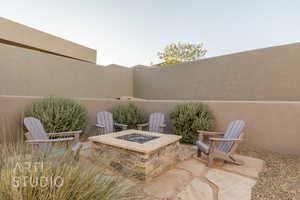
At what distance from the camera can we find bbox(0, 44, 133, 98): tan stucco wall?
5.04 metres

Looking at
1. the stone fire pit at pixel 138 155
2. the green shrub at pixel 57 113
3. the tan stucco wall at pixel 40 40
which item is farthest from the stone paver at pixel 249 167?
the tan stucco wall at pixel 40 40

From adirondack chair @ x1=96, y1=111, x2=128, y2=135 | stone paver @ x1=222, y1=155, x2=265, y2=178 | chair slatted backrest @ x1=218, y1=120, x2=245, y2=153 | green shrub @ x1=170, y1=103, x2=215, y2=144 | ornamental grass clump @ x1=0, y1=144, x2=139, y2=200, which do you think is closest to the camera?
ornamental grass clump @ x1=0, y1=144, x2=139, y2=200

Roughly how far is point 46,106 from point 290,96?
26.1 ft

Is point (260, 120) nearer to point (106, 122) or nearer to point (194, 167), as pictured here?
point (194, 167)

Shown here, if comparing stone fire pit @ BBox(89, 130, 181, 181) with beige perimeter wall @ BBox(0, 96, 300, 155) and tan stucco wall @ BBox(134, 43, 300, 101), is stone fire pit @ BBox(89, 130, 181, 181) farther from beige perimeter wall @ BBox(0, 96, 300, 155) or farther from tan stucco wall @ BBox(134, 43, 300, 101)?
tan stucco wall @ BBox(134, 43, 300, 101)

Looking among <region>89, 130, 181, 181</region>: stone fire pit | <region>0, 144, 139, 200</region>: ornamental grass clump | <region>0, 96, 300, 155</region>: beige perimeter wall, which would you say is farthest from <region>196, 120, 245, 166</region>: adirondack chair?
<region>0, 144, 139, 200</region>: ornamental grass clump

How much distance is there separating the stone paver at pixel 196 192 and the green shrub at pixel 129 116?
3.04m

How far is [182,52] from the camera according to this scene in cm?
1223

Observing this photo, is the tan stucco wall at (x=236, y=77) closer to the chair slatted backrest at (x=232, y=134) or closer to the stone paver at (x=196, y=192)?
the chair slatted backrest at (x=232, y=134)

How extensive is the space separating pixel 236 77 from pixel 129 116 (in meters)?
4.97

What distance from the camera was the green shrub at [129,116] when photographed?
4.98 metres

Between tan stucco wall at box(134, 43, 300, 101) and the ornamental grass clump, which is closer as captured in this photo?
the ornamental grass clump

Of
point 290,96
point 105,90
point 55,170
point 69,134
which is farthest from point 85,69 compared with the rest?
point 290,96

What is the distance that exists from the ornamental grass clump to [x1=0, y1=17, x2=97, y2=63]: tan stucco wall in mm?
9627
